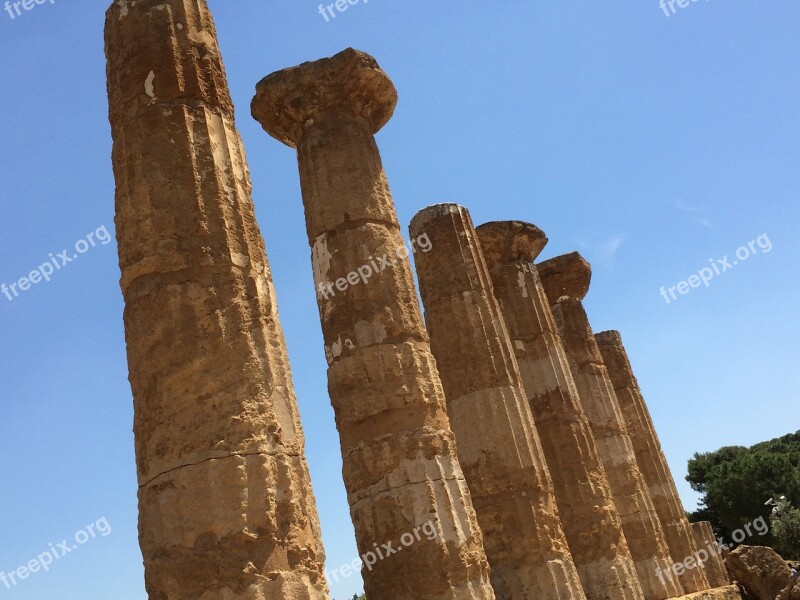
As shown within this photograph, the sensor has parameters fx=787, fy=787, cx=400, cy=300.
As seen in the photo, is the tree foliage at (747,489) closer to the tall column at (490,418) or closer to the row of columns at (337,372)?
the row of columns at (337,372)

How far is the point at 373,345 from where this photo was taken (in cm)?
890

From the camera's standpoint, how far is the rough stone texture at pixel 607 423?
1544cm

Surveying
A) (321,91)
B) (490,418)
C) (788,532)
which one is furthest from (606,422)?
(788,532)

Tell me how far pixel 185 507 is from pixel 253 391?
877 millimetres

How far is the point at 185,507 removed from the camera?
5.10 metres

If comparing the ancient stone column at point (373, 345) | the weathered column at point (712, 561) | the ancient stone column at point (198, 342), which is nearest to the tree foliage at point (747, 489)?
the weathered column at point (712, 561)

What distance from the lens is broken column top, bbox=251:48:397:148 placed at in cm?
1005

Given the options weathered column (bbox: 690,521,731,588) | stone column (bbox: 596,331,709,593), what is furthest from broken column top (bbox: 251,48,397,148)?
weathered column (bbox: 690,521,731,588)

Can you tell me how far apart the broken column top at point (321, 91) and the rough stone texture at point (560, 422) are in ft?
15.9

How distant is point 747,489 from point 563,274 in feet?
87.7

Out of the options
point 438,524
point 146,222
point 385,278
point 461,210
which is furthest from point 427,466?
point 461,210

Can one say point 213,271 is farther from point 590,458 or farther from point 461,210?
point 590,458

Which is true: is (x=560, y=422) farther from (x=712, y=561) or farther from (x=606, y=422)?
(x=712, y=561)

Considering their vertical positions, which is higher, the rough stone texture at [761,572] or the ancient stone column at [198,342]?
the ancient stone column at [198,342]
